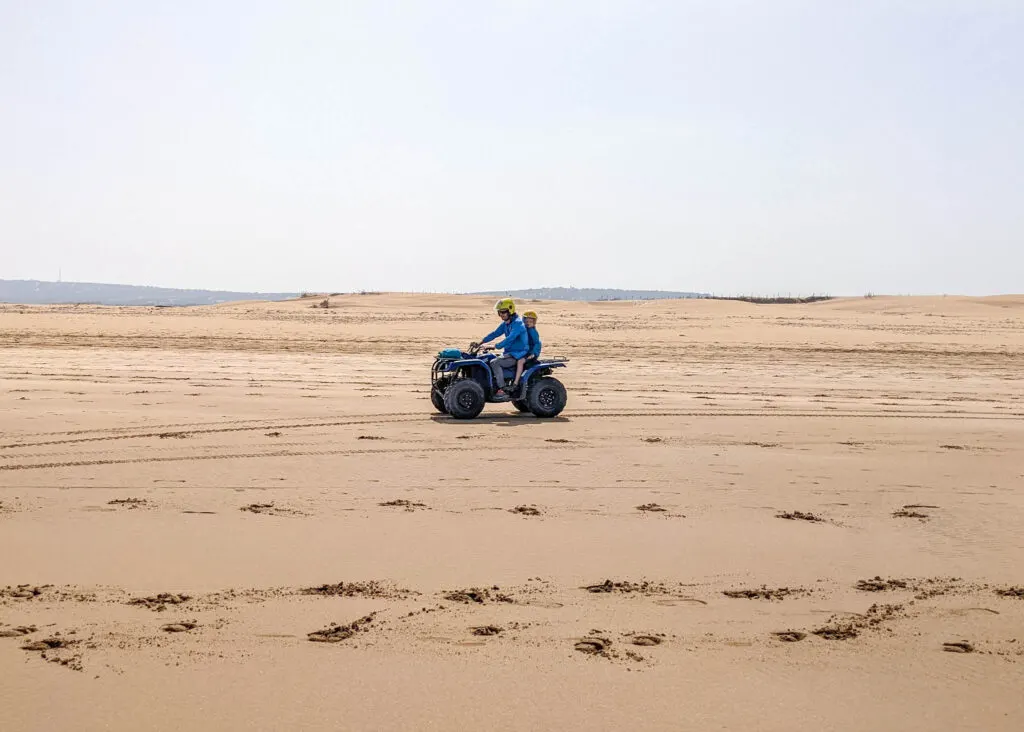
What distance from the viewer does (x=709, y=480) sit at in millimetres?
8422

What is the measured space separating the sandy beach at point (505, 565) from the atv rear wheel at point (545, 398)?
386mm

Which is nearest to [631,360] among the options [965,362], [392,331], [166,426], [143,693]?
[965,362]

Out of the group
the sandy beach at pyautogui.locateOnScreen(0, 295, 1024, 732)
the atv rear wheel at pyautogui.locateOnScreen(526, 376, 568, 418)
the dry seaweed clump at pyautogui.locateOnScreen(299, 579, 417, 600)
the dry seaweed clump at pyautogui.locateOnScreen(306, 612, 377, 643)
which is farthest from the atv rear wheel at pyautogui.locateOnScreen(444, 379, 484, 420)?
the dry seaweed clump at pyautogui.locateOnScreen(306, 612, 377, 643)

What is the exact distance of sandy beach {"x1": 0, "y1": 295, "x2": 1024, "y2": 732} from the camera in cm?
408

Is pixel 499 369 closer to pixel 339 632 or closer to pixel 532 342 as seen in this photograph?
pixel 532 342

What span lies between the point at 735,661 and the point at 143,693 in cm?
240

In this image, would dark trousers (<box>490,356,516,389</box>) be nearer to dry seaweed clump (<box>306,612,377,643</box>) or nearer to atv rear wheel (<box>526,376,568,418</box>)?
atv rear wheel (<box>526,376,568,418</box>)

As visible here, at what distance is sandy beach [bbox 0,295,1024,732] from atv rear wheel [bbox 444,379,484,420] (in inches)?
10.7

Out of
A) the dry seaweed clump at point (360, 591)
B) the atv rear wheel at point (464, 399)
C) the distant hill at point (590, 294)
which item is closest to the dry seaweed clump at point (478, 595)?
the dry seaweed clump at point (360, 591)

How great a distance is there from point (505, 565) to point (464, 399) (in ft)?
20.3

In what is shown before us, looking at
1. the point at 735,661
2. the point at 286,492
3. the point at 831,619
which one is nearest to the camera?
the point at 735,661

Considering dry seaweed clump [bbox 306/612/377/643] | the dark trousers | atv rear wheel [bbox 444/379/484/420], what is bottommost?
dry seaweed clump [bbox 306/612/377/643]

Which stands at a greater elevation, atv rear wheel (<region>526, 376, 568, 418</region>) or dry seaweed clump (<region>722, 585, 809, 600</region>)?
atv rear wheel (<region>526, 376, 568, 418</region>)

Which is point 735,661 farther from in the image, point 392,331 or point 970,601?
point 392,331
